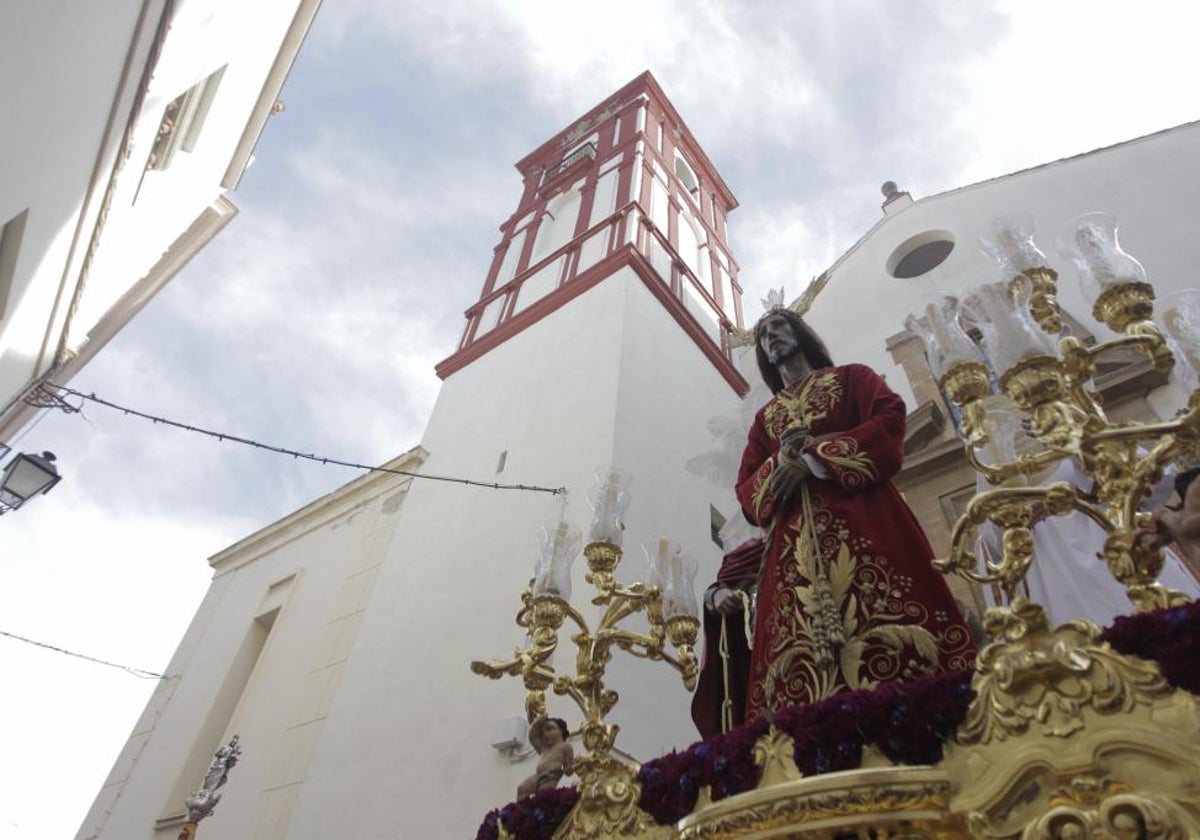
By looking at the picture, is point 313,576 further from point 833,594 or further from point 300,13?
point 833,594

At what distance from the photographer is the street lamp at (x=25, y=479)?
5242 millimetres

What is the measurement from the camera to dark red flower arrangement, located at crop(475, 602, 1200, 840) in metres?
1.24

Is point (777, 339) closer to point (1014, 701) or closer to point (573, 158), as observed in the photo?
point (1014, 701)

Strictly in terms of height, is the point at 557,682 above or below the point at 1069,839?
above

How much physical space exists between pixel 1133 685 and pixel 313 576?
773cm

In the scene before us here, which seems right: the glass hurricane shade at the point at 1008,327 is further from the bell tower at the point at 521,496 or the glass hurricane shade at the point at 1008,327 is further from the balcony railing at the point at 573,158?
the balcony railing at the point at 573,158

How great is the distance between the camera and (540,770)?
2.99 metres

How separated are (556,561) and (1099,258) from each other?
5.90 ft

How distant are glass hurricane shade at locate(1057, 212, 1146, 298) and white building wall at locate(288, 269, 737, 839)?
308 centimetres

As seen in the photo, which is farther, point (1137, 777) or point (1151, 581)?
point (1151, 581)

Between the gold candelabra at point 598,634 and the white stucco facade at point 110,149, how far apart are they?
9.58 feet

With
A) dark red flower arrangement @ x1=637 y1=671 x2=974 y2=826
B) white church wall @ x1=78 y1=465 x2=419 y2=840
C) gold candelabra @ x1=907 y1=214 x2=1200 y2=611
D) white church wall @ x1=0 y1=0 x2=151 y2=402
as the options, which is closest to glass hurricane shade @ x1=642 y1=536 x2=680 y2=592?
dark red flower arrangement @ x1=637 y1=671 x2=974 y2=826

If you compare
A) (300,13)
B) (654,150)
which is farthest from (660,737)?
(654,150)

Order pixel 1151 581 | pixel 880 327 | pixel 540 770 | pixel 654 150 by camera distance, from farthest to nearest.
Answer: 1. pixel 654 150
2. pixel 880 327
3. pixel 540 770
4. pixel 1151 581
